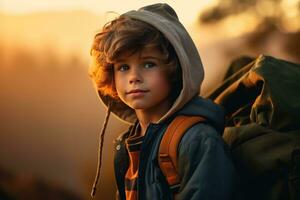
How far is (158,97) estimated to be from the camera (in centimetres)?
179

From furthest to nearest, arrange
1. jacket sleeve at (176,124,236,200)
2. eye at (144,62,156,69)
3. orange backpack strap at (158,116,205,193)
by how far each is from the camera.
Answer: eye at (144,62,156,69) → orange backpack strap at (158,116,205,193) → jacket sleeve at (176,124,236,200)

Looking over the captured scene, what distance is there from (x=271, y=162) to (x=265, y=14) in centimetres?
304

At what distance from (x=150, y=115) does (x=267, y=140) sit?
40 cm

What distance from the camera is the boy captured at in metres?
1.61

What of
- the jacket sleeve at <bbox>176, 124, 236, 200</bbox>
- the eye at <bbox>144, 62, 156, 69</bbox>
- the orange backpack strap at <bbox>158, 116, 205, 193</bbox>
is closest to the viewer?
the jacket sleeve at <bbox>176, 124, 236, 200</bbox>

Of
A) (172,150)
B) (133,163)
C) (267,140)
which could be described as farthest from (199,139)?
(133,163)

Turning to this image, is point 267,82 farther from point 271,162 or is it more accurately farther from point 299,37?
point 299,37

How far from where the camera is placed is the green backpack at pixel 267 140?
A: 1.57 metres

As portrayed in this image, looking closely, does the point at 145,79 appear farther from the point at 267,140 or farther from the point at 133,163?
the point at 267,140

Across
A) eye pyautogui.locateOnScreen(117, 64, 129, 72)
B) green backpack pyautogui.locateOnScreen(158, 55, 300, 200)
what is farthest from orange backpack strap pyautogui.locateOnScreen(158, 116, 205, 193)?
eye pyautogui.locateOnScreen(117, 64, 129, 72)

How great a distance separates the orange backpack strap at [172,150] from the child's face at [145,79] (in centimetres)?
12

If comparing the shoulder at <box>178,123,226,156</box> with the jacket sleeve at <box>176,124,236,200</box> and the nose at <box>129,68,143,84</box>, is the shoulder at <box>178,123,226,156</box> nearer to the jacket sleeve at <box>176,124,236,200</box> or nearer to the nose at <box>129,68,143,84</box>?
Result: the jacket sleeve at <box>176,124,236,200</box>

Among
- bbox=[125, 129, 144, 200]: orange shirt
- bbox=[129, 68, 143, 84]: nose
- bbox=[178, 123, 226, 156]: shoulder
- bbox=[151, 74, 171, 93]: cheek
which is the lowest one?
bbox=[125, 129, 144, 200]: orange shirt

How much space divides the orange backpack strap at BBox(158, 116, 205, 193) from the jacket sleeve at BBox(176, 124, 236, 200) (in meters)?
0.03
